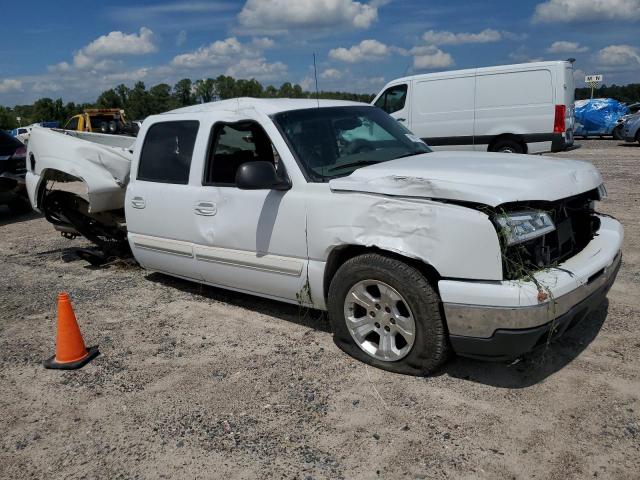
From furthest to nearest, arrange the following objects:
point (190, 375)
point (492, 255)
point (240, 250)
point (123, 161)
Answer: point (123, 161) < point (240, 250) < point (190, 375) < point (492, 255)

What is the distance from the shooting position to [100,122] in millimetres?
21531

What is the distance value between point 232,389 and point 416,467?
1387 millimetres

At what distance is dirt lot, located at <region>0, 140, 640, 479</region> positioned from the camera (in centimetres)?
283

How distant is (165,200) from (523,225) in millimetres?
3129

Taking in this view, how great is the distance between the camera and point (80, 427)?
3.31 metres

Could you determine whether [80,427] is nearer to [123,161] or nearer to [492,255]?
[492,255]

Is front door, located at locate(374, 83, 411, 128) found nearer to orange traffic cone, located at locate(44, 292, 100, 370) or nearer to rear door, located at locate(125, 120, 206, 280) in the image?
rear door, located at locate(125, 120, 206, 280)

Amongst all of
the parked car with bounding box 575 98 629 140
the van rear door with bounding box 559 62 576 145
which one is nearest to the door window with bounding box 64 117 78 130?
the van rear door with bounding box 559 62 576 145

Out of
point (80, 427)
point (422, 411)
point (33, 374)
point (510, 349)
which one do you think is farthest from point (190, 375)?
point (510, 349)

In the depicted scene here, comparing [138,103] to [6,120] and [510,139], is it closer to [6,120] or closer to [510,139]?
[6,120]

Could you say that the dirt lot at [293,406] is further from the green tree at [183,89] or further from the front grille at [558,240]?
the green tree at [183,89]

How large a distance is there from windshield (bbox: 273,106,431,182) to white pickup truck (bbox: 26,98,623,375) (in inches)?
0.6

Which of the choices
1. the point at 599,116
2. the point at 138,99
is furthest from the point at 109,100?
the point at 599,116

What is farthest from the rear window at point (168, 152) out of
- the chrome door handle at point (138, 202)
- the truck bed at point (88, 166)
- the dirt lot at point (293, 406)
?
the dirt lot at point (293, 406)
